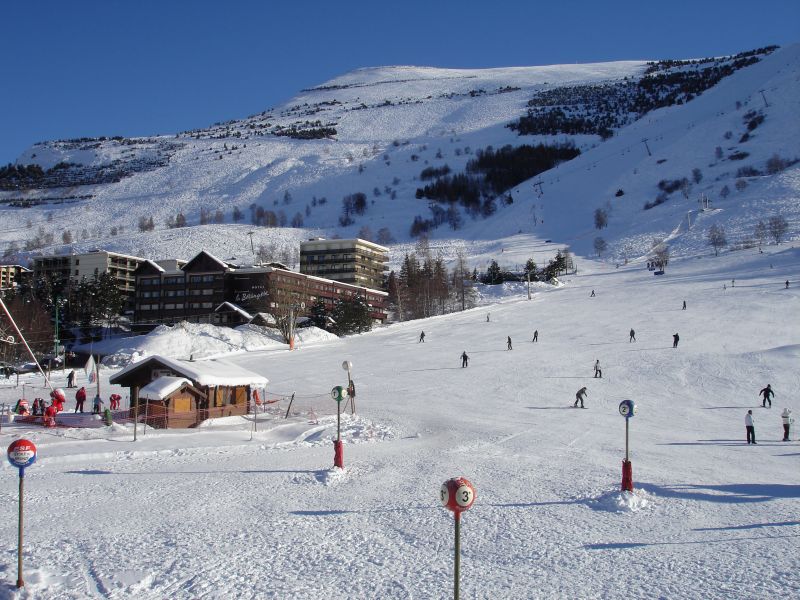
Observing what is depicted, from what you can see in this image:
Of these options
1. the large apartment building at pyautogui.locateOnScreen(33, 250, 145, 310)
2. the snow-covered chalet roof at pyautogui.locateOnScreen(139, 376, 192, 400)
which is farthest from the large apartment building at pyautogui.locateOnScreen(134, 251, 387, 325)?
the snow-covered chalet roof at pyautogui.locateOnScreen(139, 376, 192, 400)

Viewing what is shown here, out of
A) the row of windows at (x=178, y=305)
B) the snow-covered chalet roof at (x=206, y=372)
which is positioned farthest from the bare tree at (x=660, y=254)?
the snow-covered chalet roof at (x=206, y=372)

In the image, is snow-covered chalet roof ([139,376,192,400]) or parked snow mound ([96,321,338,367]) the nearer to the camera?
snow-covered chalet roof ([139,376,192,400])

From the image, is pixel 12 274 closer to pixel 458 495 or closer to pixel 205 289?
pixel 205 289

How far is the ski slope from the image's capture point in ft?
30.0

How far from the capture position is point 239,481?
47.5ft

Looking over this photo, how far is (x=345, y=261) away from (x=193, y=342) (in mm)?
58953

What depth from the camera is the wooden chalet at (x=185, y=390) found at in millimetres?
23172

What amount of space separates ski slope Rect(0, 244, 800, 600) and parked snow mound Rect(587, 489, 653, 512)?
0.12 ft

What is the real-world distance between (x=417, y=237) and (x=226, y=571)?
159951 mm

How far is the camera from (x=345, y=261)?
11006 cm

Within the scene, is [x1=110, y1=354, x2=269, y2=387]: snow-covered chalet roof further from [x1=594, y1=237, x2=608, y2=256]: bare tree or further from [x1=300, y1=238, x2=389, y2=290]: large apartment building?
[x1=594, y1=237, x2=608, y2=256]: bare tree

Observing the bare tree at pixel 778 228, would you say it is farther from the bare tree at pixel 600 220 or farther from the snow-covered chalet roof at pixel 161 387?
the snow-covered chalet roof at pixel 161 387

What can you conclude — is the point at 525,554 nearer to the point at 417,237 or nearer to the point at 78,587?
the point at 78,587

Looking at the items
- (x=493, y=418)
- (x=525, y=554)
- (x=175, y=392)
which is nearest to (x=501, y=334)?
(x=493, y=418)
